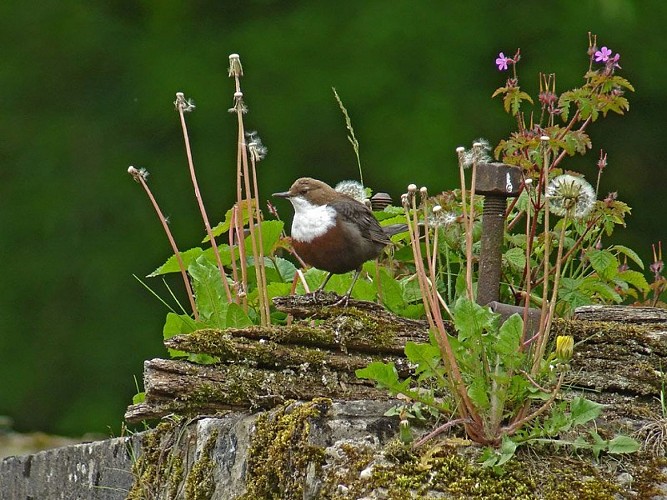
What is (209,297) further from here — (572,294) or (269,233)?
(572,294)

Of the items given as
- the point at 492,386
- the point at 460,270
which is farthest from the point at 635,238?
the point at 492,386

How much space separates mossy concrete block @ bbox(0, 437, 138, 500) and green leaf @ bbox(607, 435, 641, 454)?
4.62 ft

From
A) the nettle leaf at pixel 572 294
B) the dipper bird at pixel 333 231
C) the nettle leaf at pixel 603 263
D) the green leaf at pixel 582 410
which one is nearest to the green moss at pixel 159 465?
the dipper bird at pixel 333 231

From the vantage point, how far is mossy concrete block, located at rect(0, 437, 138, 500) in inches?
131

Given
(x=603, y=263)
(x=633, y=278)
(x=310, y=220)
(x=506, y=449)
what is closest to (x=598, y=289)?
(x=603, y=263)

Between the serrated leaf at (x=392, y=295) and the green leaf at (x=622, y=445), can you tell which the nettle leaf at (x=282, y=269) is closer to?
the serrated leaf at (x=392, y=295)

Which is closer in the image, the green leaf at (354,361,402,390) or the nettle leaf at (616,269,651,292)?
the green leaf at (354,361,402,390)

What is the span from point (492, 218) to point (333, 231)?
19.9 inches

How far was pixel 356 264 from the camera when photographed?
3.44m

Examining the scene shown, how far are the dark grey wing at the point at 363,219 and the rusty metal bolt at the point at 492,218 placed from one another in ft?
1.37

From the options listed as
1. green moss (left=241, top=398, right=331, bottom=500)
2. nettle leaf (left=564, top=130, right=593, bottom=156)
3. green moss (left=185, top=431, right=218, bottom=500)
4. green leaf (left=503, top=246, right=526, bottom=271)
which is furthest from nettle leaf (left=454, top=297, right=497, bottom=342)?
nettle leaf (left=564, top=130, right=593, bottom=156)

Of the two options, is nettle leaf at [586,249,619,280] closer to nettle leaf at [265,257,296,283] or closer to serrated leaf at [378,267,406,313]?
serrated leaf at [378,267,406,313]

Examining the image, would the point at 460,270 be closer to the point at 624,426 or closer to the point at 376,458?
the point at 624,426

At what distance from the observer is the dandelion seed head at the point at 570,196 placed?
104 inches
